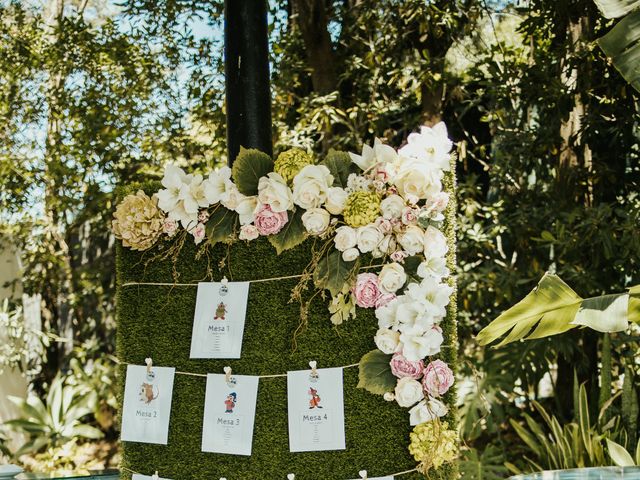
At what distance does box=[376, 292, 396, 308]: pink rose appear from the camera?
207 centimetres

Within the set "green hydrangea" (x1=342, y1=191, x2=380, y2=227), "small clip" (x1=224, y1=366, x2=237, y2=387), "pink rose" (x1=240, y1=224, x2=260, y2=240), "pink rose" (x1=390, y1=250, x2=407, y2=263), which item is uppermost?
"green hydrangea" (x1=342, y1=191, x2=380, y2=227)

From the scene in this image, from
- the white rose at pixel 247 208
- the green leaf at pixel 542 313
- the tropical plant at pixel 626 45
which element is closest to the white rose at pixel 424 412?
the green leaf at pixel 542 313

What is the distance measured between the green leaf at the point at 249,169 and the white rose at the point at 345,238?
304 millimetres

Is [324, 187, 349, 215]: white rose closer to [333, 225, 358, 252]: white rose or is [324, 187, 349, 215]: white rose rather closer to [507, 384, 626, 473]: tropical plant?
[333, 225, 358, 252]: white rose

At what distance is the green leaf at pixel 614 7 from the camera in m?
3.08

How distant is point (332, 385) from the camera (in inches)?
82.4

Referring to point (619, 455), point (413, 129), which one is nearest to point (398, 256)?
point (619, 455)

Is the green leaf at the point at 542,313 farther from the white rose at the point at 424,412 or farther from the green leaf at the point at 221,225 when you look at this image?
the green leaf at the point at 221,225

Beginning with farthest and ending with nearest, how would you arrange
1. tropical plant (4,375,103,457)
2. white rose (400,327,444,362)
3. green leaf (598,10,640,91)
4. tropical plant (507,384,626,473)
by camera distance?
tropical plant (4,375,103,457) → tropical plant (507,384,626,473) → green leaf (598,10,640,91) → white rose (400,327,444,362)

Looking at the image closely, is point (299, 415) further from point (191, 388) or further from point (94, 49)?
point (94, 49)

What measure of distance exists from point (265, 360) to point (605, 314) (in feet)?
3.74

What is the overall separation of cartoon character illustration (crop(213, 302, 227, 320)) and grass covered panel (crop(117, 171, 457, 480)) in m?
0.08

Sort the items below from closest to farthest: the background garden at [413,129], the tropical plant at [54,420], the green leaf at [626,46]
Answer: the green leaf at [626,46] < the background garden at [413,129] < the tropical plant at [54,420]

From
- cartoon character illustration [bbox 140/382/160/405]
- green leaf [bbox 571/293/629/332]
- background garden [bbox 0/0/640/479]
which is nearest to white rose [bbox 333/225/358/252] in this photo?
cartoon character illustration [bbox 140/382/160/405]
